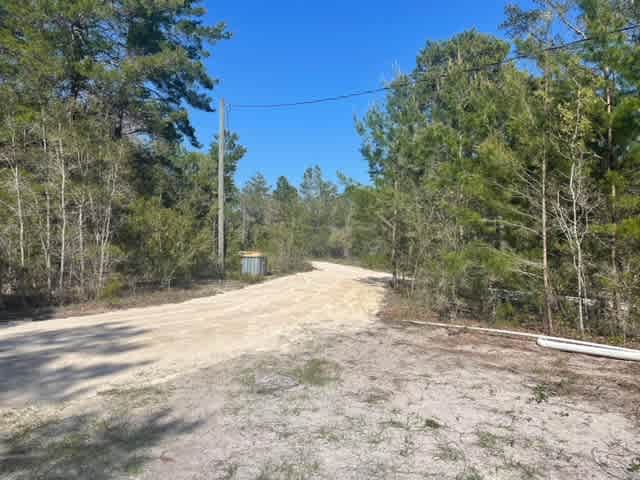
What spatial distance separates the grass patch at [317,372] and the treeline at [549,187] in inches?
131

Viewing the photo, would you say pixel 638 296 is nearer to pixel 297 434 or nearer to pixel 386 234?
pixel 297 434

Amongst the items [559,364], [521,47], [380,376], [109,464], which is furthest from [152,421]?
[521,47]

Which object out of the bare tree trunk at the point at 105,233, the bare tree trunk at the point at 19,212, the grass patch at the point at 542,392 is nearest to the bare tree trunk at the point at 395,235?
the grass patch at the point at 542,392

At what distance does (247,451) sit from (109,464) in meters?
0.79

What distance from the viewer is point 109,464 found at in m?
1.99

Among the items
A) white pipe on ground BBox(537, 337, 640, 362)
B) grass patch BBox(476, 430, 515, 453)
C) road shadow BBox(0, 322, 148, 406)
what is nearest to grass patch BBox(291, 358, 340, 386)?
grass patch BBox(476, 430, 515, 453)

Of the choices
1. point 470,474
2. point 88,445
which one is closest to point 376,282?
point 470,474

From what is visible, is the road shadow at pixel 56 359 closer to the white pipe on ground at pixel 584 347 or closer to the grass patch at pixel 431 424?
the grass patch at pixel 431 424

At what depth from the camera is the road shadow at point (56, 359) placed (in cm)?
305

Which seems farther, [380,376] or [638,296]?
[638,296]

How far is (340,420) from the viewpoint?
2.62 metres

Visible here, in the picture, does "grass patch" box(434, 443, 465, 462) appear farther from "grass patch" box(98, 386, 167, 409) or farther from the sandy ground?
"grass patch" box(98, 386, 167, 409)

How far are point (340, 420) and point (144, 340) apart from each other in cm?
332

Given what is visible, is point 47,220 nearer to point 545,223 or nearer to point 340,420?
point 340,420
